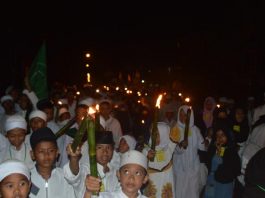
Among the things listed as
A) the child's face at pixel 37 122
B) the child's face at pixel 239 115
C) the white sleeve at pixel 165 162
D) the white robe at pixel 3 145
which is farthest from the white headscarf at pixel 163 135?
the child's face at pixel 239 115

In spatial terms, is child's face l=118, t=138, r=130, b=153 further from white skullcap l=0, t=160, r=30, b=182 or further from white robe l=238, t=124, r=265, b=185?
white skullcap l=0, t=160, r=30, b=182

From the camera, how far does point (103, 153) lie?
18.8ft

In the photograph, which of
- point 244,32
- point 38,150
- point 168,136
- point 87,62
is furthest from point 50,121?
point 87,62

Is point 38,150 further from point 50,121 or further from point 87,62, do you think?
point 87,62

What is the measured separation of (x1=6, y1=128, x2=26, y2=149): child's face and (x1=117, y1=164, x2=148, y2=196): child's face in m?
2.21

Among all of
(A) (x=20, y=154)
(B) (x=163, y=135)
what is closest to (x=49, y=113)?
(B) (x=163, y=135)

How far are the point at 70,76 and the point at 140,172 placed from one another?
143 feet

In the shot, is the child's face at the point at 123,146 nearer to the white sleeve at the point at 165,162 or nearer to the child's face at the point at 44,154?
the white sleeve at the point at 165,162

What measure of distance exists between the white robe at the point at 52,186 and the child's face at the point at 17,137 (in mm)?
1545

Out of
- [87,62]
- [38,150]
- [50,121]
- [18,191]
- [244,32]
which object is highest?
[87,62]

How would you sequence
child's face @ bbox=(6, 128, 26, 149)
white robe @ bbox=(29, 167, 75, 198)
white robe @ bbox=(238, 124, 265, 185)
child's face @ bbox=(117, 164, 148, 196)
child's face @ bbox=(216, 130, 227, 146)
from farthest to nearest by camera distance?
child's face @ bbox=(216, 130, 227, 146), white robe @ bbox=(238, 124, 265, 185), child's face @ bbox=(6, 128, 26, 149), white robe @ bbox=(29, 167, 75, 198), child's face @ bbox=(117, 164, 148, 196)

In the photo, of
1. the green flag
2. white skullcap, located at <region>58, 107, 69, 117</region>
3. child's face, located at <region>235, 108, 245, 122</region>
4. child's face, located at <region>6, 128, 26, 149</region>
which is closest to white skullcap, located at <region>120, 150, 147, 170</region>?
child's face, located at <region>6, 128, 26, 149</region>

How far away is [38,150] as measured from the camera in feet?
16.5

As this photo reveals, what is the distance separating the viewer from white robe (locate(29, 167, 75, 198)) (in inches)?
196
